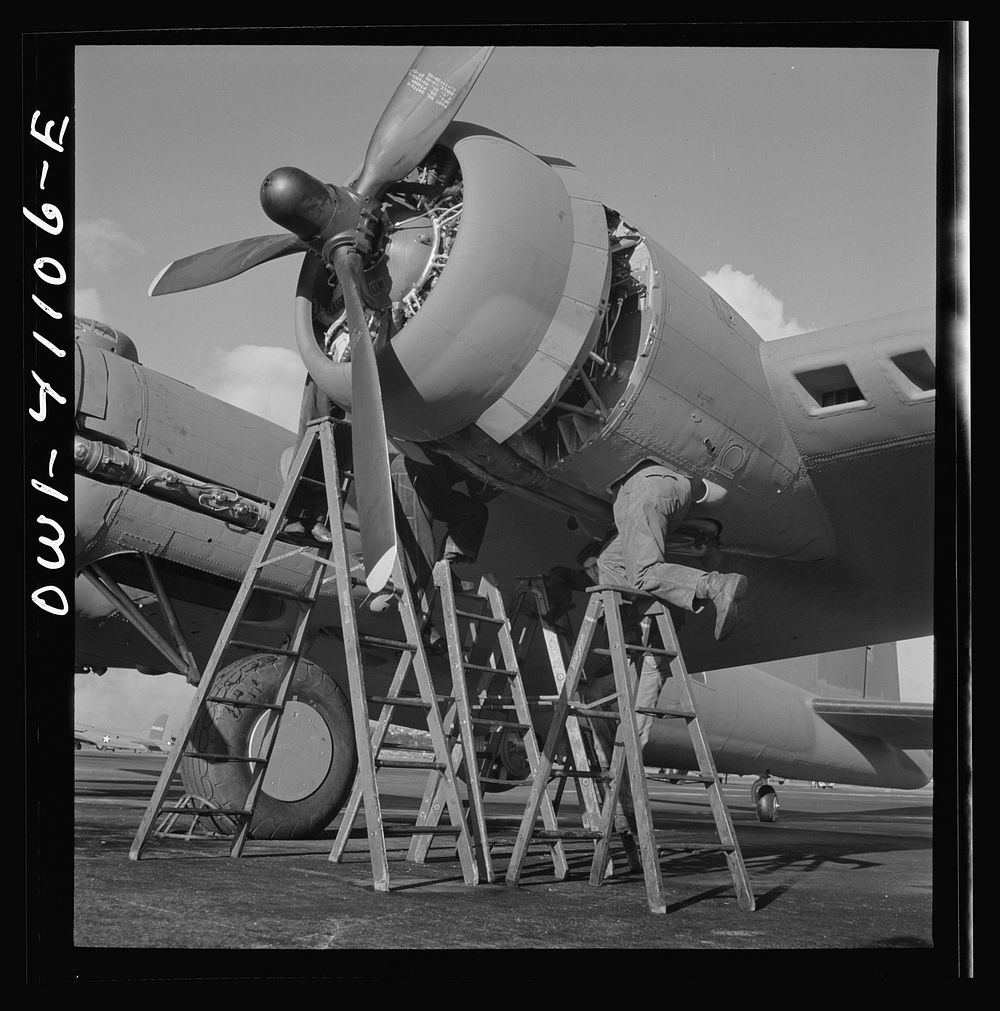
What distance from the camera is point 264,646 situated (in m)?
6.68

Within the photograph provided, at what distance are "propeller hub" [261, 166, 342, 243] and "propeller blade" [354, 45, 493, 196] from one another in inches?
13.2

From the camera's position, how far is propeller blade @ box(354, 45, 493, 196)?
20.6 ft

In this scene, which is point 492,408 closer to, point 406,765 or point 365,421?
point 365,421

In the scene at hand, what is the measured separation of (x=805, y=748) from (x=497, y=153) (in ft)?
46.9

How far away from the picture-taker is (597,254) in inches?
257

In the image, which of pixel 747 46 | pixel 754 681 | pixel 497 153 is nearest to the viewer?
pixel 747 46

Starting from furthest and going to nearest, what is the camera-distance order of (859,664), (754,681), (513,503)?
(859,664) → (754,681) → (513,503)

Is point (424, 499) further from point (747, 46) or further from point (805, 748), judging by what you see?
point (805, 748)

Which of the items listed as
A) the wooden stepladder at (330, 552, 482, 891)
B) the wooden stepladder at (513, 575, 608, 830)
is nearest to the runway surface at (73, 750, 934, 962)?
the wooden stepladder at (330, 552, 482, 891)

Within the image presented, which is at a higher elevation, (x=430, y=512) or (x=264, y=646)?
(x=430, y=512)

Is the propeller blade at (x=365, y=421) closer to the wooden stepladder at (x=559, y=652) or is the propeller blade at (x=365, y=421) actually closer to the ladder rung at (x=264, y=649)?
the ladder rung at (x=264, y=649)

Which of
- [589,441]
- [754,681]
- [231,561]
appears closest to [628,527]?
[589,441]

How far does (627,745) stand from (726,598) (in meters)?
0.99

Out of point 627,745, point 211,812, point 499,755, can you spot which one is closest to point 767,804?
point 499,755
